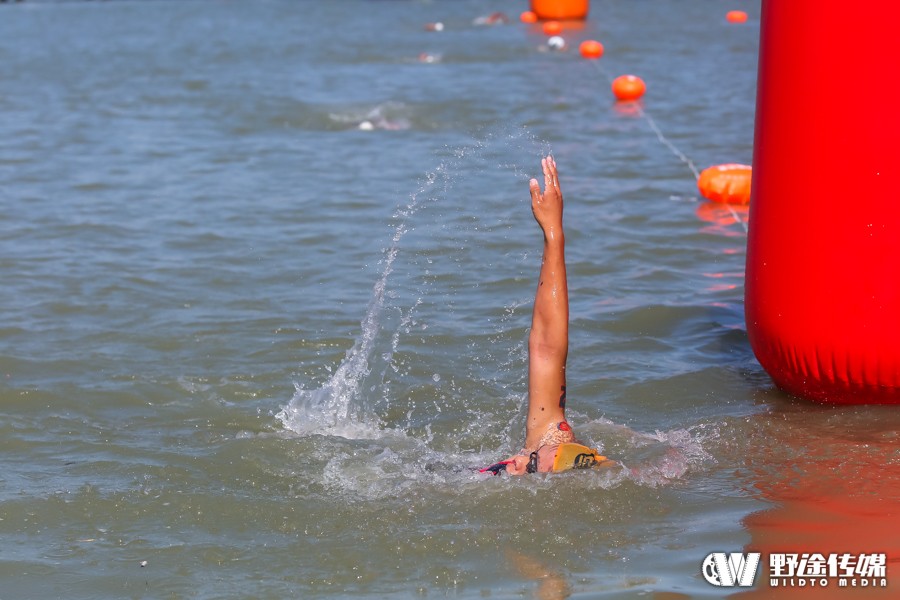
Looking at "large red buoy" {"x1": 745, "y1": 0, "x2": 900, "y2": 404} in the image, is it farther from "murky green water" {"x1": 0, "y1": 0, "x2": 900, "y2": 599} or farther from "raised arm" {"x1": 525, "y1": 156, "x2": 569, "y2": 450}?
"raised arm" {"x1": 525, "y1": 156, "x2": 569, "y2": 450}

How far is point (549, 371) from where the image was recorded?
4.74 metres

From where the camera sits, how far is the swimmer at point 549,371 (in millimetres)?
4566

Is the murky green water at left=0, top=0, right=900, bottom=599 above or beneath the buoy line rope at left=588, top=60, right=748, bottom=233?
beneath

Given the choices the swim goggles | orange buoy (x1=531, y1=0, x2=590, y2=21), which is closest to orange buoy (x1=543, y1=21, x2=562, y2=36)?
orange buoy (x1=531, y1=0, x2=590, y2=21)

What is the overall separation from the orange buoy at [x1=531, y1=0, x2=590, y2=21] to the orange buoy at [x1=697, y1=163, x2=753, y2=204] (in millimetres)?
19999

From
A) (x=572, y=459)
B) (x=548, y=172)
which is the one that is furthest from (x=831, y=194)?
(x=572, y=459)

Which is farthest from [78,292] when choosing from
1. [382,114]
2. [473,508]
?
[382,114]

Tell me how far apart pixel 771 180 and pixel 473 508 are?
2.01 m

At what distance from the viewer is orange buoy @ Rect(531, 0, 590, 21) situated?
2925 centimetres

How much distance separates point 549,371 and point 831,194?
1.46 metres

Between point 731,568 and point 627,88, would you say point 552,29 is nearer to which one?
point 627,88

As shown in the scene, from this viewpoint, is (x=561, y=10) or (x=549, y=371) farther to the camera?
(x=561, y=10)

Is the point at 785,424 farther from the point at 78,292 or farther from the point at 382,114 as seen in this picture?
the point at 382,114

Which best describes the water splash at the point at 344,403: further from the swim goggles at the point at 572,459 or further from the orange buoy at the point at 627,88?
the orange buoy at the point at 627,88
